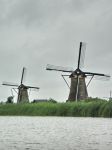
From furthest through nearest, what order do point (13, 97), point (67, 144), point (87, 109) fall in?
point (13, 97)
point (87, 109)
point (67, 144)

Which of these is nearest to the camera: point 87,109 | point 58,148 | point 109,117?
point 58,148

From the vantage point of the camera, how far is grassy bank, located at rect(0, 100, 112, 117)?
49344mm

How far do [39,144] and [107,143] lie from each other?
A: 2628 millimetres

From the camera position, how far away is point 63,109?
188ft

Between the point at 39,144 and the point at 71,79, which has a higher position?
the point at 71,79

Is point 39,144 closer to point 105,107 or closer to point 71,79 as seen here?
point 105,107

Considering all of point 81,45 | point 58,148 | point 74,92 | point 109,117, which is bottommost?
point 58,148

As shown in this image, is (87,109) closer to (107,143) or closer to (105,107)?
(105,107)

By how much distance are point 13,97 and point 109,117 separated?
4180 centimetres

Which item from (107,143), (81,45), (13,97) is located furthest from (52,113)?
(107,143)

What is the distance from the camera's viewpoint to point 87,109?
51.6 m

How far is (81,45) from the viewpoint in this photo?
64812 millimetres

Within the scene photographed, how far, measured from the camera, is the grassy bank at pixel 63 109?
49344 millimetres

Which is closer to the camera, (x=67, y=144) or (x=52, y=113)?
(x=67, y=144)
